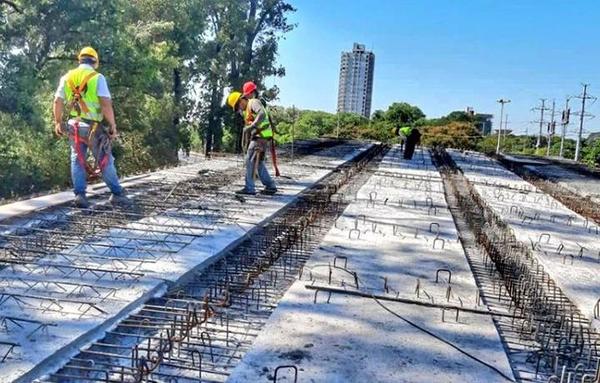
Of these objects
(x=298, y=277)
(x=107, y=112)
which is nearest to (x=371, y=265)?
(x=298, y=277)

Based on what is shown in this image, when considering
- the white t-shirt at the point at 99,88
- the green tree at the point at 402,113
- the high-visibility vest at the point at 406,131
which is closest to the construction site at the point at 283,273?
the white t-shirt at the point at 99,88

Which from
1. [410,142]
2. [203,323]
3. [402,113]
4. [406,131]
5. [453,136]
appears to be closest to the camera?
[203,323]

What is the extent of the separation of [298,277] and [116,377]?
1427 millimetres

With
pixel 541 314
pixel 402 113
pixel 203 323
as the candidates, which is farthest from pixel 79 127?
pixel 402 113

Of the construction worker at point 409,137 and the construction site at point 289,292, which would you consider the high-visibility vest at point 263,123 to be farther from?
the construction worker at point 409,137

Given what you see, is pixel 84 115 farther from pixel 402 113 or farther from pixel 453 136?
pixel 402 113

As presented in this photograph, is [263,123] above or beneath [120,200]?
above

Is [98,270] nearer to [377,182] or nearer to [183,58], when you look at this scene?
[377,182]

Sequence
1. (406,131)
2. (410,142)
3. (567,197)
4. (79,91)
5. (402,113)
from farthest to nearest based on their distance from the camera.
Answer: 1. (402,113)
2. (410,142)
3. (406,131)
4. (567,197)
5. (79,91)

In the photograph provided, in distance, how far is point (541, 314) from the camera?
307 centimetres

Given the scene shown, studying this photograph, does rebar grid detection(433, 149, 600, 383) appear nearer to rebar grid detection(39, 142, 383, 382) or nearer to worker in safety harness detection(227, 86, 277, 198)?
rebar grid detection(39, 142, 383, 382)

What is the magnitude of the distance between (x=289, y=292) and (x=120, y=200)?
107 inches

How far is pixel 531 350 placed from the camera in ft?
8.37

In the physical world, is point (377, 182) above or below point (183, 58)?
below
